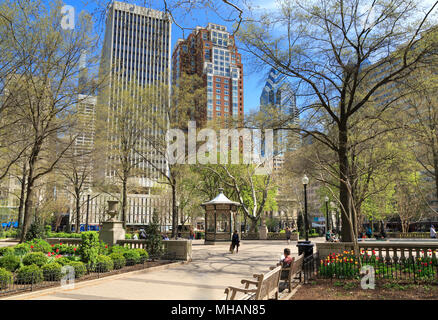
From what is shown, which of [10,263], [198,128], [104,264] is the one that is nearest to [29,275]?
[10,263]

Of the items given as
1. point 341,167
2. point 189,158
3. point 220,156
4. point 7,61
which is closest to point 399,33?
point 341,167

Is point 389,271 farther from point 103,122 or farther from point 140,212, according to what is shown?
point 140,212

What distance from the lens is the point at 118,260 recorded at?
40.9 feet

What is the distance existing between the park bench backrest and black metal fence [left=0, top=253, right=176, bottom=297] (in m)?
6.05

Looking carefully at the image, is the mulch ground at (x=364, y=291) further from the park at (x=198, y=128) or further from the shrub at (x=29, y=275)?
the shrub at (x=29, y=275)

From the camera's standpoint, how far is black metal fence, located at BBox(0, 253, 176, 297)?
337 inches

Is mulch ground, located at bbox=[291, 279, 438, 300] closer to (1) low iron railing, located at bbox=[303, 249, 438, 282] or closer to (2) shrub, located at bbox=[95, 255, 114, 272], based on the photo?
(1) low iron railing, located at bbox=[303, 249, 438, 282]

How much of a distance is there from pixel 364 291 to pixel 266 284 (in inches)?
148

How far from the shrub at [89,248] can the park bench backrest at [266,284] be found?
7037 millimetres

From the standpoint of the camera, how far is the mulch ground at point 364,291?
306 inches

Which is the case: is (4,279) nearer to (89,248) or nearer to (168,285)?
(89,248)

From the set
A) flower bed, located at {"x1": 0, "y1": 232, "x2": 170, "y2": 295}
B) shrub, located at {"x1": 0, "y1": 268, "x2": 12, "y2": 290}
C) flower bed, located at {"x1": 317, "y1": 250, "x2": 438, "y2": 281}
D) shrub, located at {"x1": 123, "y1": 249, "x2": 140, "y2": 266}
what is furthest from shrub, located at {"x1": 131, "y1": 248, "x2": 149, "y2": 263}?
flower bed, located at {"x1": 317, "y1": 250, "x2": 438, "y2": 281}
